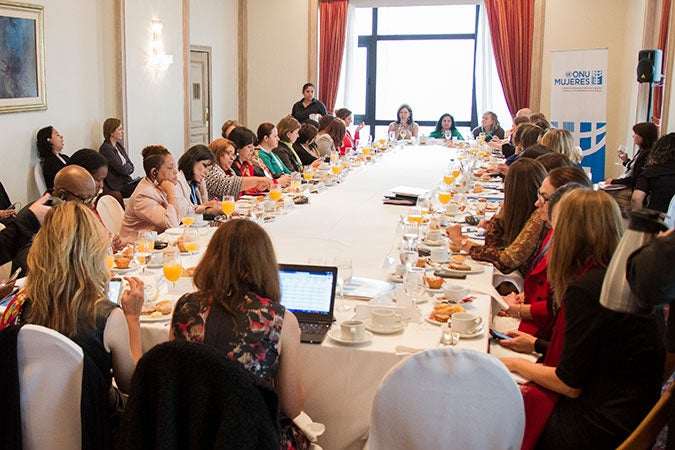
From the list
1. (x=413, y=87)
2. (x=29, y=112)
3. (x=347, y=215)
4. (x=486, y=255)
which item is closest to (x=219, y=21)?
(x=413, y=87)

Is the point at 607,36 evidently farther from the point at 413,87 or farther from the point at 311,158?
the point at 311,158

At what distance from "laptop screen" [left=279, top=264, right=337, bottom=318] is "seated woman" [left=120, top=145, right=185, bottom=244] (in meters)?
2.06

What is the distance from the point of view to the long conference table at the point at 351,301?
2.59 m

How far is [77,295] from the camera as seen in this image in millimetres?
2240

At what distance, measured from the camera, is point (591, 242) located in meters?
2.40

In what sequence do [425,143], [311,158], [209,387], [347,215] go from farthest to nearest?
1. [425,143]
2. [311,158]
3. [347,215]
4. [209,387]

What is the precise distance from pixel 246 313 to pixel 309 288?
610 millimetres

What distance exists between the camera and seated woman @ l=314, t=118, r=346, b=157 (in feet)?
28.8

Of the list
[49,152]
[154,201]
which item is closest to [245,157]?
[49,152]

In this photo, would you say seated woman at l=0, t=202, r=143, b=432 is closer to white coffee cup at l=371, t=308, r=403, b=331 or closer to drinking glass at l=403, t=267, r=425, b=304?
white coffee cup at l=371, t=308, r=403, b=331

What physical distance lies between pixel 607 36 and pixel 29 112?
7830mm

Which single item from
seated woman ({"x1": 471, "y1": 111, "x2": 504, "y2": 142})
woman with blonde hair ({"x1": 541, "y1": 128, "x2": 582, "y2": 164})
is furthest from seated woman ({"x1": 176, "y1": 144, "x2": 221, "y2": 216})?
seated woman ({"x1": 471, "y1": 111, "x2": 504, "y2": 142})

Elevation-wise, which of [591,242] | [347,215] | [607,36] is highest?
[607,36]

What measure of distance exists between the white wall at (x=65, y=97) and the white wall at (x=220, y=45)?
8.60ft
